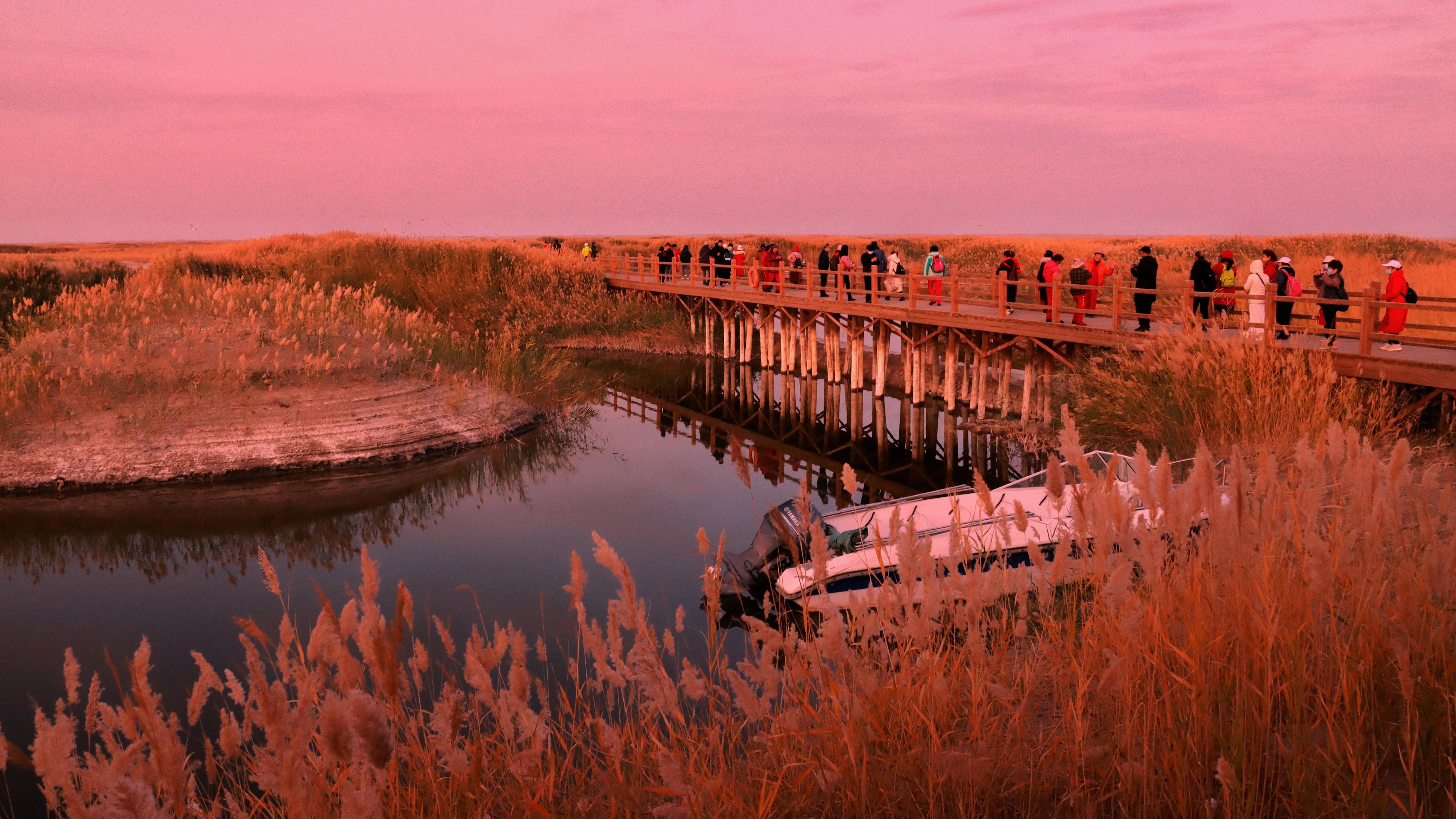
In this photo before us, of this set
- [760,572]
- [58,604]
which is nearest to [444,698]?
[760,572]

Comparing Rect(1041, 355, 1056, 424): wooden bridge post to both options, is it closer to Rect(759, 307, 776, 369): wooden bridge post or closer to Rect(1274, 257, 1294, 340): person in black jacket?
Rect(1274, 257, 1294, 340): person in black jacket

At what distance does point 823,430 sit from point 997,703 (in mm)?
18360

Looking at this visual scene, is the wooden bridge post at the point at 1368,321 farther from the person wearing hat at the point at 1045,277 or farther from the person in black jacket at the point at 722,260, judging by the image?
the person in black jacket at the point at 722,260

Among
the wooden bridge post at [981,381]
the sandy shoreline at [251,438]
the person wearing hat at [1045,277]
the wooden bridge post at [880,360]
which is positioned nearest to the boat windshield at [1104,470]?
the person wearing hat at [1045,277]

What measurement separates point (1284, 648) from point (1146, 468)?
652mm

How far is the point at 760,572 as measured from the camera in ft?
33.2

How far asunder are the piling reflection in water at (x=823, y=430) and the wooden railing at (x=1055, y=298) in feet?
8.27

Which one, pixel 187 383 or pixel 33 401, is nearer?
pixel 33 401

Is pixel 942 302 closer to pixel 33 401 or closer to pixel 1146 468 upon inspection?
pixel 33 401

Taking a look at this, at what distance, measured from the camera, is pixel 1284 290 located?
615 inches

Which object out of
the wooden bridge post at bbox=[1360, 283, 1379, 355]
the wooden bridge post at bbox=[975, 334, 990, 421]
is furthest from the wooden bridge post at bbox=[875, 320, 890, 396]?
the wooden bridge post at bbox=[1360, 283, 1379, 355]

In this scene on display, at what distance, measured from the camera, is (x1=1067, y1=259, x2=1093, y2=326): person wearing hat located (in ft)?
61.9

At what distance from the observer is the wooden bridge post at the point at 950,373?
22.5m

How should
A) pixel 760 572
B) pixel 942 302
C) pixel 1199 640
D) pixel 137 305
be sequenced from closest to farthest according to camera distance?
pixel 1199 640 < pixel 760 572 < pixel 137 305 < pixel 942 302
